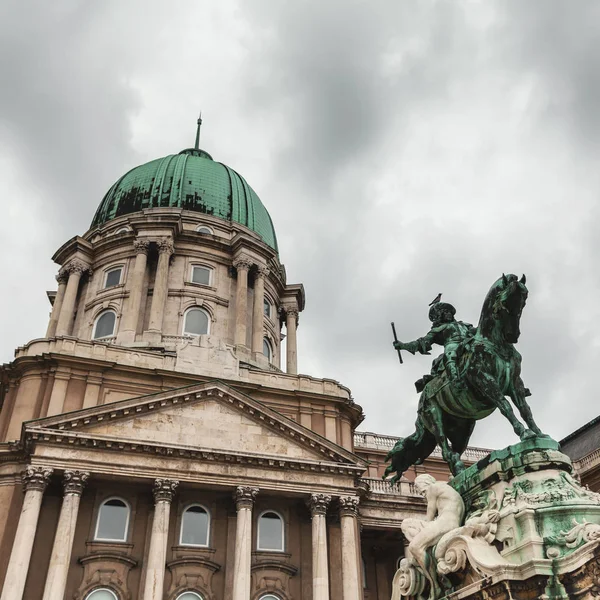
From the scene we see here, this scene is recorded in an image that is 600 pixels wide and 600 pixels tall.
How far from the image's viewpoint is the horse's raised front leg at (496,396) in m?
6.65

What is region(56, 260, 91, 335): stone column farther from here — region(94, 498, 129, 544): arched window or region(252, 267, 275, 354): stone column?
region(94, 498, 129, 544): arched window

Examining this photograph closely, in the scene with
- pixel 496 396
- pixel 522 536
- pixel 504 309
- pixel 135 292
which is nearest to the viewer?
pixel 522 536

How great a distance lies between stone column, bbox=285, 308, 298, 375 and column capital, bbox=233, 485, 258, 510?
54.8 ft

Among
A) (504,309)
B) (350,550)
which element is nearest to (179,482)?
(350,550)

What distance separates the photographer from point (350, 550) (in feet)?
89.9

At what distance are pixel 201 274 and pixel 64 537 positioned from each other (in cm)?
2341

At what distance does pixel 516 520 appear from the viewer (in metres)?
5.61

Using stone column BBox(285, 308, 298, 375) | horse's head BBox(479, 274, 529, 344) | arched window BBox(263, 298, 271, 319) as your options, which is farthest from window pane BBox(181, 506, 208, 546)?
horse's head BBox(479, 274, 529, 344)

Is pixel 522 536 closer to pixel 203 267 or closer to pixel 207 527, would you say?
pixel 207 527

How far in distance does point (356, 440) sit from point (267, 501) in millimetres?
12115

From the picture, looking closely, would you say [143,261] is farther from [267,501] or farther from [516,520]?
[516,520]

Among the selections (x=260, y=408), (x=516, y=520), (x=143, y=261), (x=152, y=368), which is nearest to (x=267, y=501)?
(x=260, y=408)

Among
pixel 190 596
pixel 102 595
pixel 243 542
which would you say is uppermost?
pixel 243 542

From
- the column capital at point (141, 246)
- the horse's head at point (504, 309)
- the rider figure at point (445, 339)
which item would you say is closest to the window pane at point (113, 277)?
the column capital at point (141, 246)
